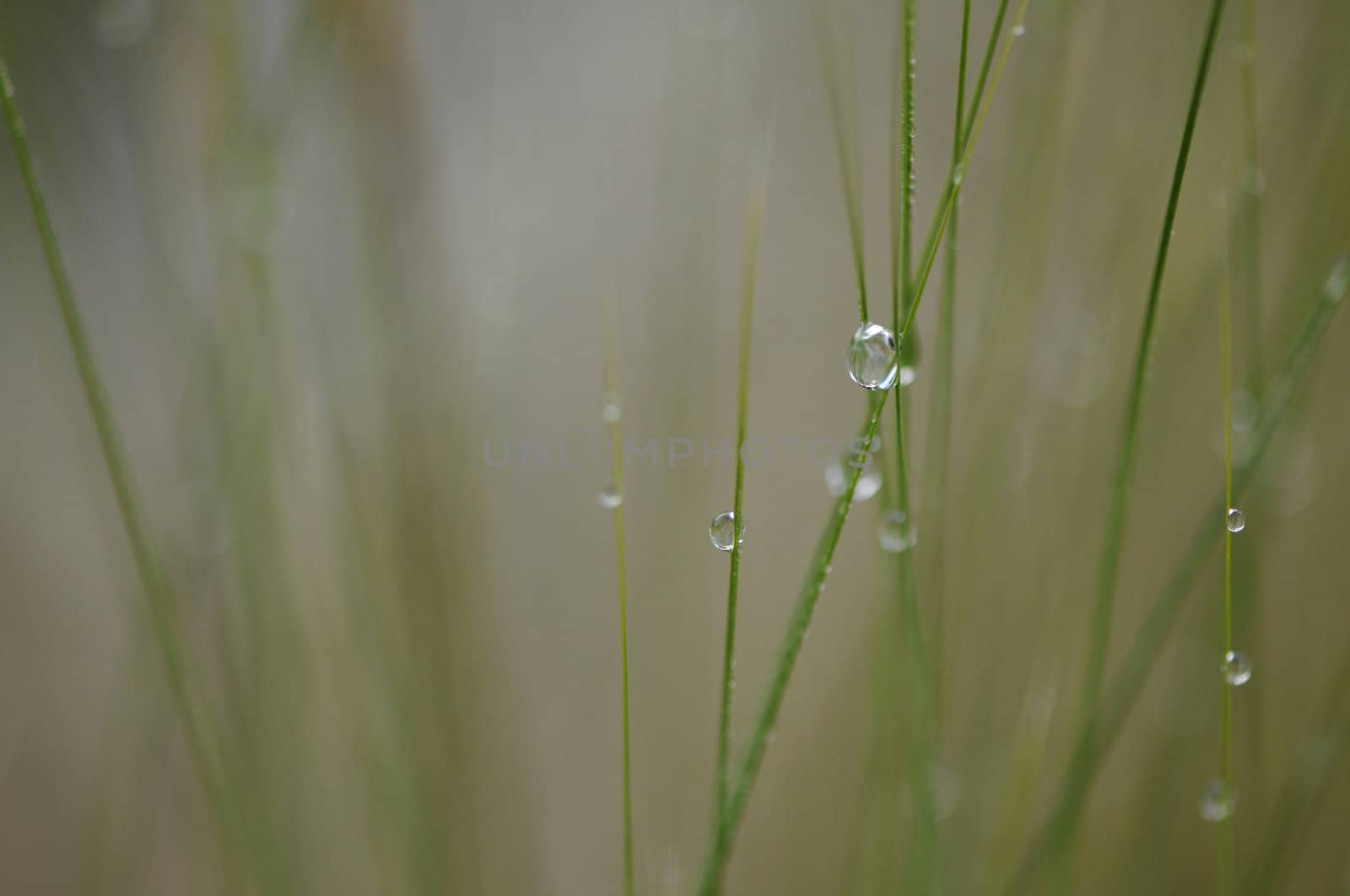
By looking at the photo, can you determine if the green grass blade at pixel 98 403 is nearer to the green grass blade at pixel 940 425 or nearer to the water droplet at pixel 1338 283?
the green grass blade at pixel 940 425

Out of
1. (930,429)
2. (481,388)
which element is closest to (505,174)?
(481,388)

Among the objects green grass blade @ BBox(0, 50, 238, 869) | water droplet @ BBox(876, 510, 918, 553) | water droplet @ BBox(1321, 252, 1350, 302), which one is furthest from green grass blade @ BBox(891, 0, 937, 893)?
green grass blade @ BBox(0, 50, 238, 869)

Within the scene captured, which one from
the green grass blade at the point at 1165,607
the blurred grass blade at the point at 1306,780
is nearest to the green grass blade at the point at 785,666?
the green grass blade at the point at 1165,607

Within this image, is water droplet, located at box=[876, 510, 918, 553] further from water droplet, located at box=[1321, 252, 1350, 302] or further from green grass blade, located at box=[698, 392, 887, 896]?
water droplet, located at box=[1321, 252, 1350, 302]

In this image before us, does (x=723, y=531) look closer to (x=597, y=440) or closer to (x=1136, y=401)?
(x=1136, y=401)

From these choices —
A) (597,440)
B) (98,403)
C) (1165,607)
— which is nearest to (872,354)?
(1165,607)

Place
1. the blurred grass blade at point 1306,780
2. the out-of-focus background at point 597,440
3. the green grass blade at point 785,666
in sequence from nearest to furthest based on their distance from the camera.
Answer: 1. the green grass blade at point 785,666
2. the blurred grass blade at point 1306,780
3. the out-of-focus background at point 597,440
